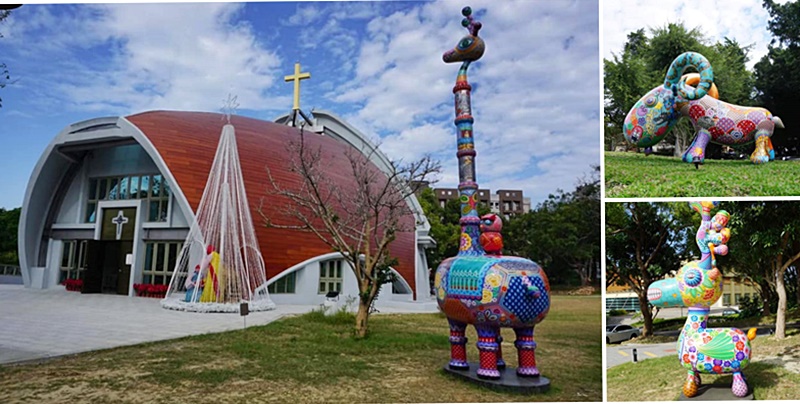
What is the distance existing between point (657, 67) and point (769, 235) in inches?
154

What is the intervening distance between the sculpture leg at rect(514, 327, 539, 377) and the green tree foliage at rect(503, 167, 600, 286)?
719 inches

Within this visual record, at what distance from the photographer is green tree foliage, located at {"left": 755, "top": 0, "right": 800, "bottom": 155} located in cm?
791

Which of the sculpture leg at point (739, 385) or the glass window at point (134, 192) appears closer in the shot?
the sculpture leg at point (739, 385)

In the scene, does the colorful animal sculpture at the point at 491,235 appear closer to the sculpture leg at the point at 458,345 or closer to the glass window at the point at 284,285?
the sculpture leg at the point at 458,345

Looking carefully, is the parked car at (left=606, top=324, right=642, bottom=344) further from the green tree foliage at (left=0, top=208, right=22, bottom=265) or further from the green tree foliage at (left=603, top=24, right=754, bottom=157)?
the green tree foliage at (left=0, top=208, right=22, bottom=265)

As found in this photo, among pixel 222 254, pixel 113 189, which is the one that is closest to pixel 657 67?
pixel 222 254

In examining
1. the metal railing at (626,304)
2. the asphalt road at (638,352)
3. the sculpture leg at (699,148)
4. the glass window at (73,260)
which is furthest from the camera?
the glass window at (73,260)

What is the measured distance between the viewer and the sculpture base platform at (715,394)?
Result: 4637 millimetres

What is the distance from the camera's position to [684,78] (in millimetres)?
4863

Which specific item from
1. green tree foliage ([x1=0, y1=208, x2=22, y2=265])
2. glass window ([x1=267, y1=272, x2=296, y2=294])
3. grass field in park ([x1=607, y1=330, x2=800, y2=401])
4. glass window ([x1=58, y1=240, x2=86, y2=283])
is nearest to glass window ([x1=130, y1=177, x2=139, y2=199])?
glass window ([x1=58, y1=240, x2=86, y2=283])

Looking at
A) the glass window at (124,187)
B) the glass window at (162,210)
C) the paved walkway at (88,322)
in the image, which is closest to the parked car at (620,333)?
the paved walkway at (88,322)

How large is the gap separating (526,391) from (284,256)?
10.1 meters

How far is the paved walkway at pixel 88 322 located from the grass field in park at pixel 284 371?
0.61 meters

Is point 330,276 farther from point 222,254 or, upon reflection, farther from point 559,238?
point 559,238
